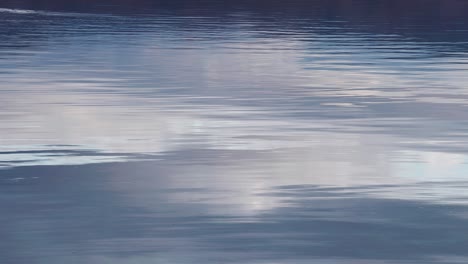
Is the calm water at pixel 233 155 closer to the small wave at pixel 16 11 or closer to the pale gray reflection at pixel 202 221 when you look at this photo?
the pale gray reflection at pixel 202 221

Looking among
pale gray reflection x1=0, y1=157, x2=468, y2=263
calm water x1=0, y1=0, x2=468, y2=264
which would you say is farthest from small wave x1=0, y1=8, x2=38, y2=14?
pale gray reflection x1=0, y1=157, x2=468, y2=263

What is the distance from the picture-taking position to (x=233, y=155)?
9102 mm

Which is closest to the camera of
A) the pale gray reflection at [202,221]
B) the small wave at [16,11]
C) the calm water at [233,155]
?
the pale gray reflection at [202,221]

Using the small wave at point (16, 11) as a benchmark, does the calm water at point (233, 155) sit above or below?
above

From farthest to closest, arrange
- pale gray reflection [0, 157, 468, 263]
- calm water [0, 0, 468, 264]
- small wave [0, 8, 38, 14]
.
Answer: small wave [0, 8, 38, 14] → calm water [0, 0, 468, 264] → pale gray reflection [0, 157, 468, 263]

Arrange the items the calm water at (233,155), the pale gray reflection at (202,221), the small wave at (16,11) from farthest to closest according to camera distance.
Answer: the small wave at (16,11) < the calm water at (233,155) < the pale gray reflection at (202,221)

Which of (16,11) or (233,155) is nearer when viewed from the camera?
(233,155)

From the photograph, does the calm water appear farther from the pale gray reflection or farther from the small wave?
the small wave

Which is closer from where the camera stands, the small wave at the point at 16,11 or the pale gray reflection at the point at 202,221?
the pale gray reflection at the point at 202,221

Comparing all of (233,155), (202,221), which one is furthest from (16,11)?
(202,221)

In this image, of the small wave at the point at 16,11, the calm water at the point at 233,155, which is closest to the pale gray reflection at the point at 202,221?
the calm water at the point at 233,155

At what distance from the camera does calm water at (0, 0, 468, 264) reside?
6.26 m

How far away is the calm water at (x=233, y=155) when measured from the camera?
20.5 feet

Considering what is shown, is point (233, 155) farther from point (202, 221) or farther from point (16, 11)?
point (16, 11)
